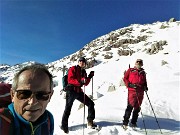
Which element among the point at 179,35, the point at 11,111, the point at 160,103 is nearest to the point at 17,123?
the point at 11,111

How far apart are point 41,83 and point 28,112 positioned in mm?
235

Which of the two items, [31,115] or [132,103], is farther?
[132,103]

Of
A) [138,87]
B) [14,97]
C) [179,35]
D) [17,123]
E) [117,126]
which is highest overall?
[179,35]

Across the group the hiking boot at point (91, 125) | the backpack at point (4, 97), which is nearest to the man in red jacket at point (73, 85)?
the hiking boot at point (91, 125)

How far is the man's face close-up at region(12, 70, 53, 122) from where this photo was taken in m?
1.90

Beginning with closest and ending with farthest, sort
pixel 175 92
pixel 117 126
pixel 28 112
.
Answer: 1. pixel 28 112
2. pixel 117 126
3. pixel 175 92

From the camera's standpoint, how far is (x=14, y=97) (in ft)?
6.62

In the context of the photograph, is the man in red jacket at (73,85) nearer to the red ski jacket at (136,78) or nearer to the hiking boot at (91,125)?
the hiking boot at (91,125)

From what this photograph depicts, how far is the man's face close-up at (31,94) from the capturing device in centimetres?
190

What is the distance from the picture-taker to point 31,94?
6.31 feet

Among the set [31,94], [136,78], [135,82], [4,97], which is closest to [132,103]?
[135,82]

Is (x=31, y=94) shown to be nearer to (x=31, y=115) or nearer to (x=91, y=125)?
(x=31, y=115)

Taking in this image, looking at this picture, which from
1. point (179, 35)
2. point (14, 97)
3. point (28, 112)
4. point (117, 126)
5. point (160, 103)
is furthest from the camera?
Result: point (179, 35)

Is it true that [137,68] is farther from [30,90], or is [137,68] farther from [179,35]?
[179,35]
